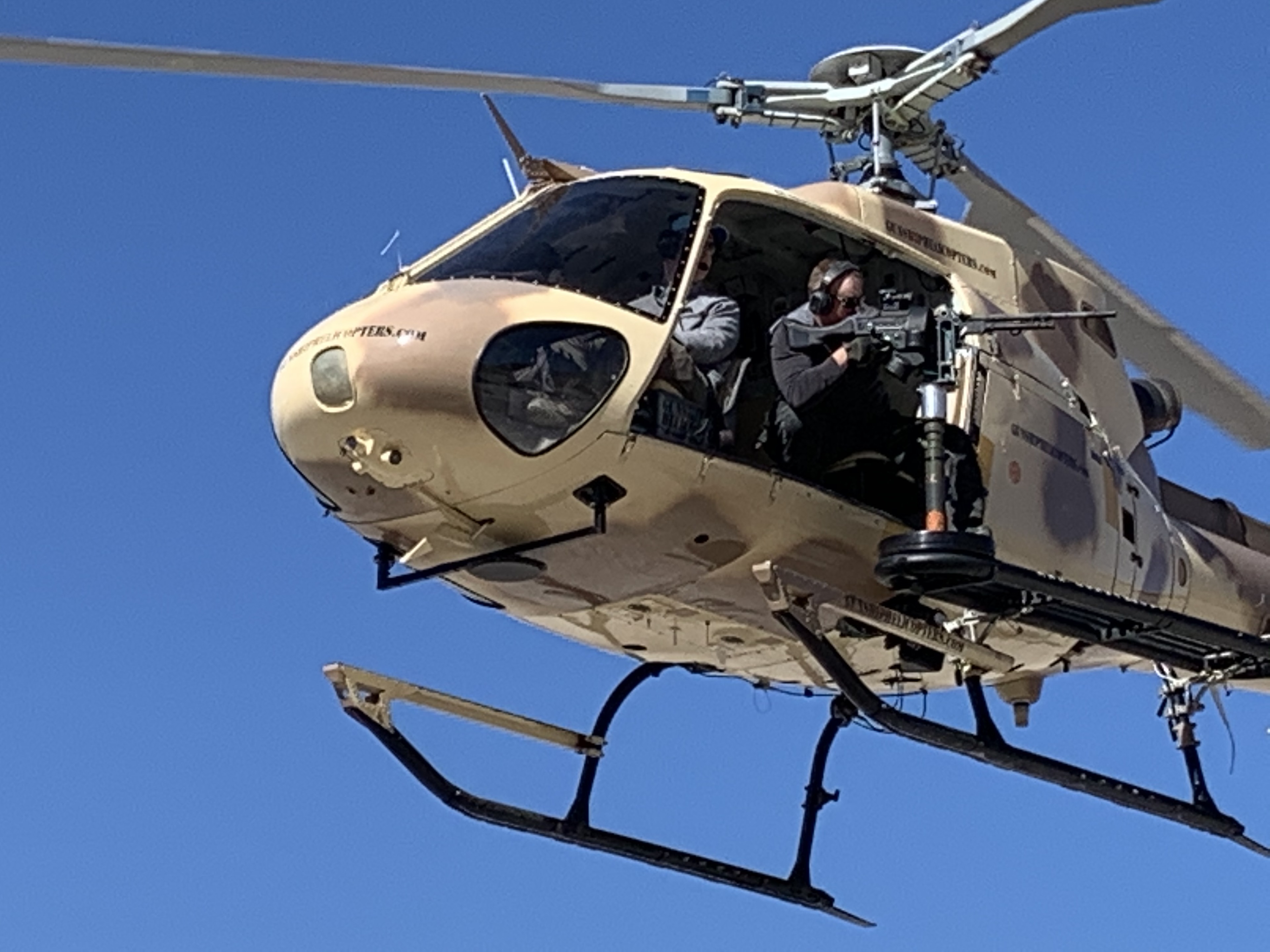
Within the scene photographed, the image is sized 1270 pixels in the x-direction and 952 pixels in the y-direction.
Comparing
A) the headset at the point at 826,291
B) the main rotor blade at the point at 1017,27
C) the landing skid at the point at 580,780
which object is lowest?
the landing skid at the point at 580,780

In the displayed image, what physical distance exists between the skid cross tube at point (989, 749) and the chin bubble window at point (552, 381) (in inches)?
54.9

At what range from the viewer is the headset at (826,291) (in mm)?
10750

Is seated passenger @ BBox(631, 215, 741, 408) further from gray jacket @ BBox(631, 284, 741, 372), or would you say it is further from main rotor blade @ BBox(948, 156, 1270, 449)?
main rotor blade @ BBox(948, 156, 1270, 449)

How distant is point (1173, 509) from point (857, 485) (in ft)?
11.0

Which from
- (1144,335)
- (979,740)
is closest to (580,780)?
(979,740)

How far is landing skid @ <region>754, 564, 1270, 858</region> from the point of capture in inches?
412

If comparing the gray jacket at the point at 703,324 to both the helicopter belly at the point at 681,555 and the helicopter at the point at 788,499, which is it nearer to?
the helicopter at the point at 788,499

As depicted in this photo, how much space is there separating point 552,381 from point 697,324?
814mm

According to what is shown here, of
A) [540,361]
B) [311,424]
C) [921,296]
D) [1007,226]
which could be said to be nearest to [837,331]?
[921,296]

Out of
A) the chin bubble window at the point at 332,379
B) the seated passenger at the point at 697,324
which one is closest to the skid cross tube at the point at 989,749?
the seated passenger at the point at 697,324

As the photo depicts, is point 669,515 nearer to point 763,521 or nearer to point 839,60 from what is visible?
point 763,521

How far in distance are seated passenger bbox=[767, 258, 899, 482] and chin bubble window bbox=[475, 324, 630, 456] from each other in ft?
3.20

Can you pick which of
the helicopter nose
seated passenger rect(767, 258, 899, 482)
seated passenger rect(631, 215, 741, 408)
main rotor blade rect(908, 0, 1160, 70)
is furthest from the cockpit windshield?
main rotor blade rect(908, 0, 1160, 70)

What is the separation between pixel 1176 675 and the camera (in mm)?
13383
